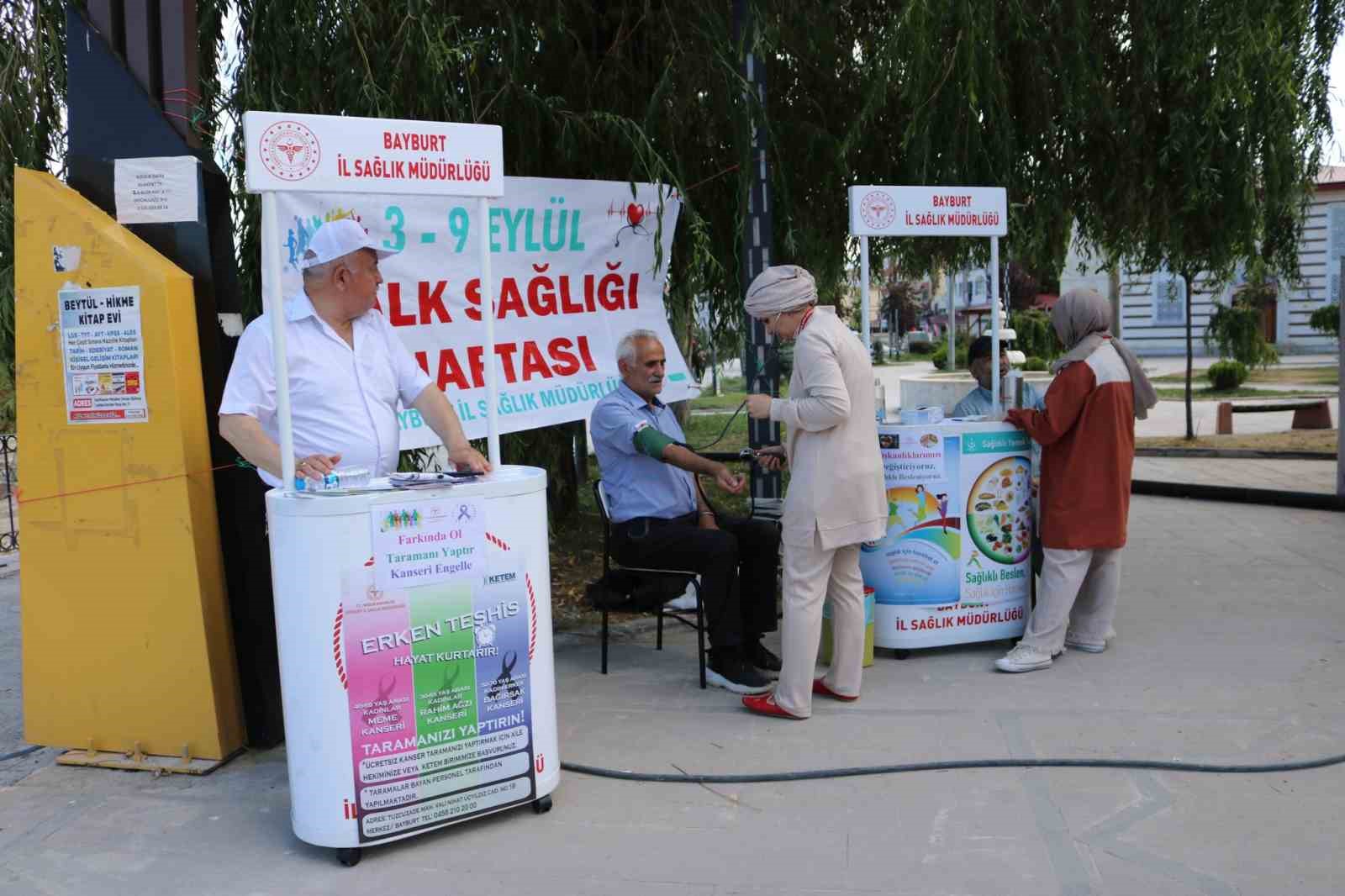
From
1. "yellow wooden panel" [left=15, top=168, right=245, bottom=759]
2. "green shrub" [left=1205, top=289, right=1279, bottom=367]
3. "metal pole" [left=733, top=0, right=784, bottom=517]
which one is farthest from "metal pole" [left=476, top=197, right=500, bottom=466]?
"green shrub" [left=1205, top=289, right=1279, bottom=367]

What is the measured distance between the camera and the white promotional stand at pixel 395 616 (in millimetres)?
3596

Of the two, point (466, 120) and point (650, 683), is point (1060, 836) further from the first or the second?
point (466, 120)

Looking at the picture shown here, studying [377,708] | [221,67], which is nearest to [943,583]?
[377,708]

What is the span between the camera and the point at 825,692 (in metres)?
5.20

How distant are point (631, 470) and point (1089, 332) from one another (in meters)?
2.17

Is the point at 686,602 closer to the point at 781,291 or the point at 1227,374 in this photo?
the point at 781,291

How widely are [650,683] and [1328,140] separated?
5.44m

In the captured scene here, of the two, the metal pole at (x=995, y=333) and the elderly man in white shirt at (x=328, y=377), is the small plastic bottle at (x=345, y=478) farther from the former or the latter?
the metal pole at (x=995, y=333)

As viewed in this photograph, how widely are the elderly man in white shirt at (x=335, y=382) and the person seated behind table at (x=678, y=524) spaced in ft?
4.00


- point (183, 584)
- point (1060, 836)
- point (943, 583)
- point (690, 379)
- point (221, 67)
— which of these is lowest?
point (1060, 836)

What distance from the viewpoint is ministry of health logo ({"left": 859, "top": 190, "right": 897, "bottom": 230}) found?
5809 mm

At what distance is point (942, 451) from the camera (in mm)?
5727

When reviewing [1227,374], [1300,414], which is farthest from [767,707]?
[1227,374]

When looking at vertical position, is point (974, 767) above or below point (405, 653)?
below
